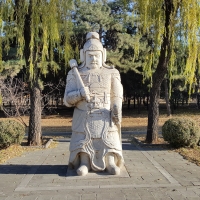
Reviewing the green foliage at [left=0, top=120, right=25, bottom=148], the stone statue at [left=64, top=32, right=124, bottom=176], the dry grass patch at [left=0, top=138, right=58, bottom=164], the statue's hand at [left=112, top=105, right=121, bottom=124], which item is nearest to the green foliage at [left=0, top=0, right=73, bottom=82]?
the green foliage at [left=0, top=120, right=25, bottom=148]

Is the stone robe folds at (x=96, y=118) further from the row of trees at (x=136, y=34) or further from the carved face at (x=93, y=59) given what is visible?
the row of trees at (x=136, y=34)

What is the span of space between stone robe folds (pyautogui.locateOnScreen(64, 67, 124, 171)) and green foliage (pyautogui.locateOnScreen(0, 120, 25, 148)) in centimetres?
371

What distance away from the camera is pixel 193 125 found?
28.9ft

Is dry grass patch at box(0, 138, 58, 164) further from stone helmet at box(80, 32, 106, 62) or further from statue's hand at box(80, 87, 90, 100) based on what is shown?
stone helmet at box(80, 32, 106, 62)

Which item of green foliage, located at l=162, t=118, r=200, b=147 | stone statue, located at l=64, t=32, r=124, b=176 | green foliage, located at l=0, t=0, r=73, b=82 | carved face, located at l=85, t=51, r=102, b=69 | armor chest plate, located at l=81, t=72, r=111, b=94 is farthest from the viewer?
green foliage, located at l=0, t=0, r=73, b=82

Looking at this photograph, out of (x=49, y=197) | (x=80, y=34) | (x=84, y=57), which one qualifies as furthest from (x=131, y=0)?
(x=80, y=34)

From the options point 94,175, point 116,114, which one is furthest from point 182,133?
point 94,175

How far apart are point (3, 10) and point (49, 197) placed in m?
6.61

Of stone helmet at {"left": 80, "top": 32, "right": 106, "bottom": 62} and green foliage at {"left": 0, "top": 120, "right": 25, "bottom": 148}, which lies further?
green foliage at {"left": 0, "top": 120, "right": 25, "bottom": 148}

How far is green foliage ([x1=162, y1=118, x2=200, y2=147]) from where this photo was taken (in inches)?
341

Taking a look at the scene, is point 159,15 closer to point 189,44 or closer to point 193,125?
point 189,44

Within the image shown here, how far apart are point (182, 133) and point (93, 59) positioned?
4261 millimetres

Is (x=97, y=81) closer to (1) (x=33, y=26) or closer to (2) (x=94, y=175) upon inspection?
(2) (x=94, y=175)

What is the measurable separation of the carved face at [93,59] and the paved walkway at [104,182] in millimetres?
2197
